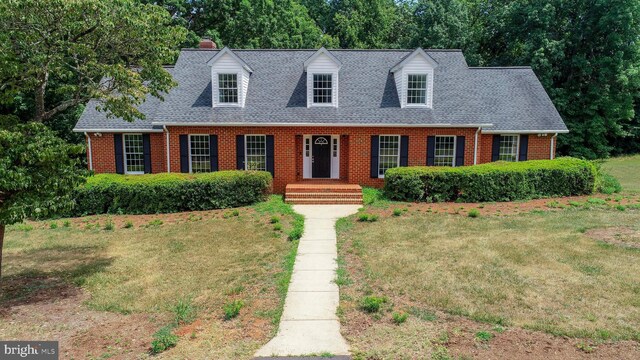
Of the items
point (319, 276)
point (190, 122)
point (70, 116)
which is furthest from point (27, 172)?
point (70, 116)

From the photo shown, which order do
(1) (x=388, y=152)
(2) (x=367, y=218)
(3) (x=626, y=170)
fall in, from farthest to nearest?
(3) (x=626, y=170) → (1) (x=388, y=152) → (2) (x=367, y=218)

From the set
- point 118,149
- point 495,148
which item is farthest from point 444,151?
point 118,149

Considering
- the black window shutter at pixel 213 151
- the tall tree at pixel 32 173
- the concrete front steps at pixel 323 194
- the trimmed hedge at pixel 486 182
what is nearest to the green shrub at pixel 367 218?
the concrete front steps at pixel 323 194

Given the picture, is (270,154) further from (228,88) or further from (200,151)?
(228,88)

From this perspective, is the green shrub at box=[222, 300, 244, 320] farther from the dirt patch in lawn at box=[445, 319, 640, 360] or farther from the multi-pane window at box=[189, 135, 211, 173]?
the multi-pane window at box=[189, 135, 211, 173]

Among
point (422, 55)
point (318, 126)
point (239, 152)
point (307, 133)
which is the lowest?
point (239, 152)

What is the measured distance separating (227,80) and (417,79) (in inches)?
328

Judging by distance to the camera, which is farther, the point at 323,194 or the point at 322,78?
the point at 322,78

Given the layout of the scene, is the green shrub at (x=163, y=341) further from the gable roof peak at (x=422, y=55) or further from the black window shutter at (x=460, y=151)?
the gable roof peak at (x=422, y=55)

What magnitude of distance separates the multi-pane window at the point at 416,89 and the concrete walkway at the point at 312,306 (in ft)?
30.5

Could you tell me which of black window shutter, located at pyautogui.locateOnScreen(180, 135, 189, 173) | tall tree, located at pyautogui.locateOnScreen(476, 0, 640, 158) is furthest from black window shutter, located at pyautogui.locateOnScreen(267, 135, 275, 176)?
tall tree, located at pyautogui.locateOnScreen(476, 0, 640, 158)

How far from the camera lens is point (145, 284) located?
8.22 metres

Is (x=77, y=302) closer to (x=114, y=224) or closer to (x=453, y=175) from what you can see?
(x=114, y=224)

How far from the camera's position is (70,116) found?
2545 centimetres
